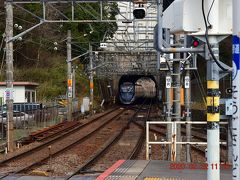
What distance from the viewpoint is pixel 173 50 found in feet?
20.7

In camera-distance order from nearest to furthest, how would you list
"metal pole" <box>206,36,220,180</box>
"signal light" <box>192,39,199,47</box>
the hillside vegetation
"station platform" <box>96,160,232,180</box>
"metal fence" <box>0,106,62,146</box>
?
"metal pole" <box>206,36,220,180</box>
"signal light" <box>192,39,199,47</box>
"station platform" <box>96,160,232,180</box>
"metal fence" <box>0,106,62,146</box>
the hillside vegetation

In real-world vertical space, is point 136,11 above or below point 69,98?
above

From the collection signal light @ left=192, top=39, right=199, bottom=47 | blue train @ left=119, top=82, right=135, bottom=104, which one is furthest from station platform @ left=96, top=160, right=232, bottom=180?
blue train @ left=119, top=82, right=135, bottom=104

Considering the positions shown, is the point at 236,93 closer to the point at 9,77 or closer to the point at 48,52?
the point at 9,77

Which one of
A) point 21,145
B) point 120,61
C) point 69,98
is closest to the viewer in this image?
point 21,145

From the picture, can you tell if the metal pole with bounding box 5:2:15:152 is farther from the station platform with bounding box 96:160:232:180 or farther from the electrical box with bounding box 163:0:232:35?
the electrical box with bounding box 163:0:232:35

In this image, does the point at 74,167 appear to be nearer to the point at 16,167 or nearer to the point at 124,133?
the point at 16,167

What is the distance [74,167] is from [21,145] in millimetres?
8595

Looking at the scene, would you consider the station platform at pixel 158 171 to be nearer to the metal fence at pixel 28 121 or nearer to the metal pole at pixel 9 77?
the metal pole at pixel 9 77

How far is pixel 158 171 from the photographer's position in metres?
10.1

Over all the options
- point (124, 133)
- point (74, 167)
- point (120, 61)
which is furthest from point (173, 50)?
point (120, 61)

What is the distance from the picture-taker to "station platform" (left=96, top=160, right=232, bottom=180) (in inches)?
371

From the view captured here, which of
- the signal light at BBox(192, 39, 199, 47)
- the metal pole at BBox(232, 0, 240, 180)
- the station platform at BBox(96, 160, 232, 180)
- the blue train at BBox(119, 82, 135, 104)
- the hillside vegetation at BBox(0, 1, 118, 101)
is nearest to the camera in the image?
the metal pole at BBox(232, 0, 240, 180)

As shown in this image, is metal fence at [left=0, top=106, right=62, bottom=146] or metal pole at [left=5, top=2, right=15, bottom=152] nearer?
metal pole at [left=5, top=2, right=15, bottom=152]
